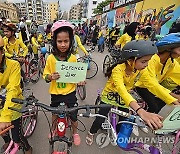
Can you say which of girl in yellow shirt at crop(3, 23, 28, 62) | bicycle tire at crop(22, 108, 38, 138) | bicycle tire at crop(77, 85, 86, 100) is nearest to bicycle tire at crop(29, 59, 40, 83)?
girl in yellow shirt at crop(3, 23, 28, 62)

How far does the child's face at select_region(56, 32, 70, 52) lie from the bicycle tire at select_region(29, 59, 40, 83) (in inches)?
140

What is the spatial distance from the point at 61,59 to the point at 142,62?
108 centimetres

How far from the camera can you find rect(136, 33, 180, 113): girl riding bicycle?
6.16 ft

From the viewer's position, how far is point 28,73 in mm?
5246

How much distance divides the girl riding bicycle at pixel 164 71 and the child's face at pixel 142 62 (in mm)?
131

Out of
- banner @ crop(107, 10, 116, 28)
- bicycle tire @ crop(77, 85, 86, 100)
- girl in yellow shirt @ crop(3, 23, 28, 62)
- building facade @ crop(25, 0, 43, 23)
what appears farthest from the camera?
building facade @ crop(25, 0, 43, 23)

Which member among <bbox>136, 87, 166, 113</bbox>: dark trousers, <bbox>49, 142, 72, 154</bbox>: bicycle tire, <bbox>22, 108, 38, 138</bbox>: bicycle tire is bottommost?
<bbox>22, 108, 38, 138</bbox>: bicycle tire

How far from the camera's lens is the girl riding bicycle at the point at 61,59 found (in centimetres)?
206

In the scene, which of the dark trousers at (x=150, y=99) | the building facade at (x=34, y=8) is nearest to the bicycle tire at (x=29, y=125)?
the dark trousers at (x=150, y=99)

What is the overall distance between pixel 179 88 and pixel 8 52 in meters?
3.98

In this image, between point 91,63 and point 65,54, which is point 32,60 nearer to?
point 91,63

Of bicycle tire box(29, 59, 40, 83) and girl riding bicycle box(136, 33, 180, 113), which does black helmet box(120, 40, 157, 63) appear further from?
bicycle tire box(29, 59, 40, 83)

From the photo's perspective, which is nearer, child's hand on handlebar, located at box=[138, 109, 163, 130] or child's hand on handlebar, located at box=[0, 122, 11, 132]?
child's hand on handlebar, located at box=[138, 109, 163, 130]

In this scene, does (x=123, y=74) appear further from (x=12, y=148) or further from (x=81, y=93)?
(x=81, y=93)
